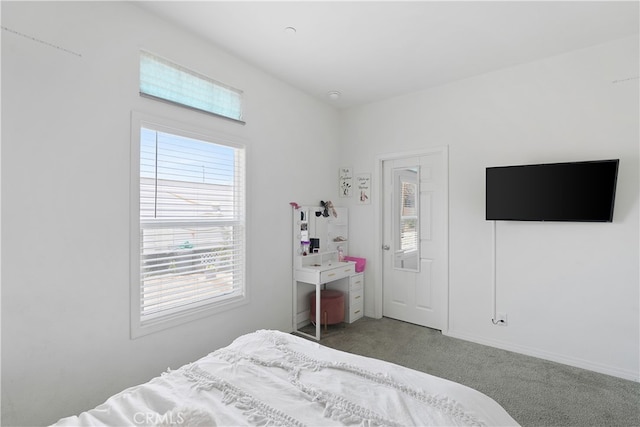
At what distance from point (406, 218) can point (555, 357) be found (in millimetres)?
1933

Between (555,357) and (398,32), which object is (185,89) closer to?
(398,32)

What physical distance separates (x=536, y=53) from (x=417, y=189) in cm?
168

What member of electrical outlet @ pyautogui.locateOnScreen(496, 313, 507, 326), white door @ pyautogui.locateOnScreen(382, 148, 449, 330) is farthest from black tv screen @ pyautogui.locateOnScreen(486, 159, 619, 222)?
electrical outlet @ pyautogui.locateOnScreen(496, 313, 507, 326)

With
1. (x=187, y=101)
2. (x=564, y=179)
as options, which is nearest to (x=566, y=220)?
(x=564, y=179)

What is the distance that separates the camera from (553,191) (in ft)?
8.82

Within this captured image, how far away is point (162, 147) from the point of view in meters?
2.38

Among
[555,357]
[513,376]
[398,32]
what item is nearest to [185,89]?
[398,32]

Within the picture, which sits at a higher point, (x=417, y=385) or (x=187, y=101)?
(x=187, y=101)

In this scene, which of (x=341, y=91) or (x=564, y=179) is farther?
(x=341, y=91)

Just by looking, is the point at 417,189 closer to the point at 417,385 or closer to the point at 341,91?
the point at 341,91

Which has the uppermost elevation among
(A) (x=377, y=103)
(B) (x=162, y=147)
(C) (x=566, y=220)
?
(A) (x=377, y=103)

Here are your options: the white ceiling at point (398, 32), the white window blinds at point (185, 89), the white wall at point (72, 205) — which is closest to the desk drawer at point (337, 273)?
the white wall at point (72, 205)

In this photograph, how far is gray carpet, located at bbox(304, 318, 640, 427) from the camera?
6.82 ft

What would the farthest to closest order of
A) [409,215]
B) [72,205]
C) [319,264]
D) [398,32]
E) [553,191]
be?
[409,215] < [319,264] < [553,191] < [398,32] < [72,205]
